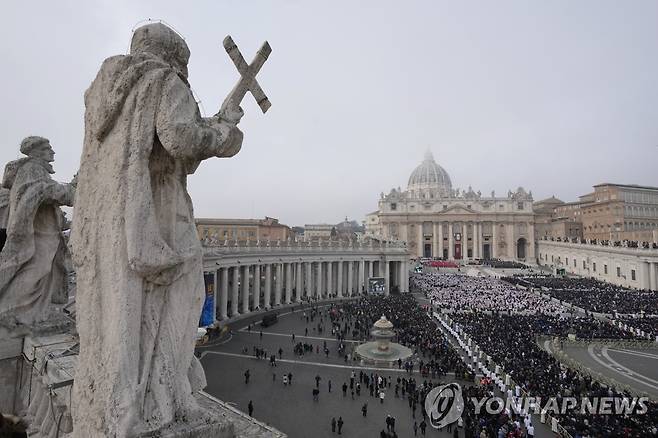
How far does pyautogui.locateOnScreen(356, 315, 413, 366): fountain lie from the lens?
23.6 meters

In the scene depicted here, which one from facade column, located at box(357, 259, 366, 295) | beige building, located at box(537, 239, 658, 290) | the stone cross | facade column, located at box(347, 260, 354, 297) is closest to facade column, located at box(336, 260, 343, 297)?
facade column, located at box(347, 260, 354, 297)

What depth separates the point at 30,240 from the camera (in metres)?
5.82

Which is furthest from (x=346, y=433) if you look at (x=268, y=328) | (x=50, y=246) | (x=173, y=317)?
(x=268, y=328)

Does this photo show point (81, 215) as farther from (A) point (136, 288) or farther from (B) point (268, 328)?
(B) point (268, 328)

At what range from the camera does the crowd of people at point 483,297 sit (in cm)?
3828

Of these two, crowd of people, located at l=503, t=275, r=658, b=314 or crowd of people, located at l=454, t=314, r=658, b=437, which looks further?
crowd of people, located at l=503, t=275, r=658, b=314

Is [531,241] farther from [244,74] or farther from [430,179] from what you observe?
[244,74]

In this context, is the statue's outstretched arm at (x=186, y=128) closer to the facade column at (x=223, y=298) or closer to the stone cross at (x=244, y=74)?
the stone cross at (x=244, y=74)

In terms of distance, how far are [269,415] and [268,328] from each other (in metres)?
16.2

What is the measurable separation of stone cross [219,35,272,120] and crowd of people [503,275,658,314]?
41.1 metres

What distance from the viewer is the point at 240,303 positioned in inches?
1620

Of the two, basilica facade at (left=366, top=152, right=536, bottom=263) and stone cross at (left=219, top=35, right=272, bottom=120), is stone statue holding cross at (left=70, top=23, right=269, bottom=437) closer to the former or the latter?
stone cross at (left=219, top=35, right=272, bottom=120)

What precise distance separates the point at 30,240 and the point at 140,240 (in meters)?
3.86

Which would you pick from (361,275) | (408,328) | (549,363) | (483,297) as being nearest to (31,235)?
(549,363)
